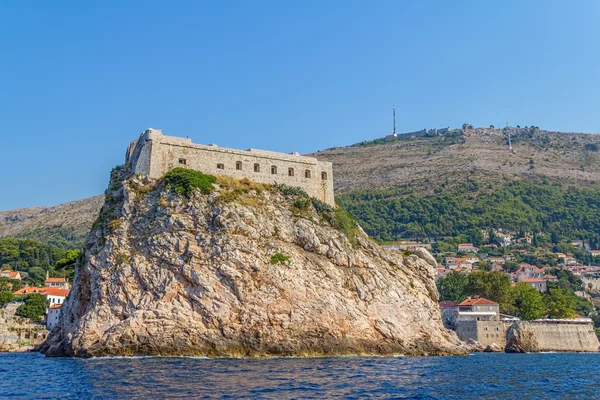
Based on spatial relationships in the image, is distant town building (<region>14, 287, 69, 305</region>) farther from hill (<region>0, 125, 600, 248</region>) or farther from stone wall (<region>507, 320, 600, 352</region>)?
hill (<region>0, 125, 600, 248</region>)

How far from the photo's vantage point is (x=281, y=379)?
30344 mm

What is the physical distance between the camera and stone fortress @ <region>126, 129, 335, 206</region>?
5181cm

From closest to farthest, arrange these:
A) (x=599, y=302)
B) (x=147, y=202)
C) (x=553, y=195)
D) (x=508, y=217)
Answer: (x=147, y=202) → (x=599, y=302) → (x=508, y=217) → (x=553, y=195)

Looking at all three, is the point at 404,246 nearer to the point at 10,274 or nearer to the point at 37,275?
the point at 37,275

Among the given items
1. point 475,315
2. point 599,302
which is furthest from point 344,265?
point 599,302

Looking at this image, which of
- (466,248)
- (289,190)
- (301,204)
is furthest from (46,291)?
(466,248)

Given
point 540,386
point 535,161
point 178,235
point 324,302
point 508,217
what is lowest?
point 540,386

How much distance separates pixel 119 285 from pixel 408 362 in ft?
64.1

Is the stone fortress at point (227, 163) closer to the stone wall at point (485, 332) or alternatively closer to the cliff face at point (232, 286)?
the cliff face at point (232, 286)

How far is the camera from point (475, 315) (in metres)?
76.8

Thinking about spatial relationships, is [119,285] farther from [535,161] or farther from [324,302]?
[535,161]

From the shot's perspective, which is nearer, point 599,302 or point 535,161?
point 599,302

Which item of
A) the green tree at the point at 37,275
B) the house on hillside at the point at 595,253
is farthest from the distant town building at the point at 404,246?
the green tree at the point at 37,275

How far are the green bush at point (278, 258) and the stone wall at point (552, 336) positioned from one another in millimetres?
33346
